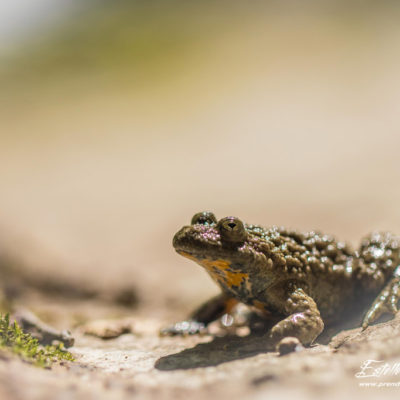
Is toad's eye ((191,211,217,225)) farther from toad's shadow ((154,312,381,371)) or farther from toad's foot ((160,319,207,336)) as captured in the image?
toad's foot ((160,319,207,336))

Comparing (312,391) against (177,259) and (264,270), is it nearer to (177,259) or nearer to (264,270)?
(264,270)

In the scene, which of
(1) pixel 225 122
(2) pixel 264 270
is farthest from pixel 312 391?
(1) pixel 225 122

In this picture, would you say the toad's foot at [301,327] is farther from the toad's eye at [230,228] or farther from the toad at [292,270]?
the toad's eye at [230,228]

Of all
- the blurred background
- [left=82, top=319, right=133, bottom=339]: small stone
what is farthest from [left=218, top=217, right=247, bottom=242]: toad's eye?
the blurred background

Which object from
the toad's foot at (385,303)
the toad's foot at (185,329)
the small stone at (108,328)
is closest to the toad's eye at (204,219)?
the toad's foot at (185,329)

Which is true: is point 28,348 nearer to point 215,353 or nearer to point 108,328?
point 215,353

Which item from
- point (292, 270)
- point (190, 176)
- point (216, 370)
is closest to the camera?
→ point (216, 370)

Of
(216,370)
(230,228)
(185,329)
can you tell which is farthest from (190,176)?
(216,370)
